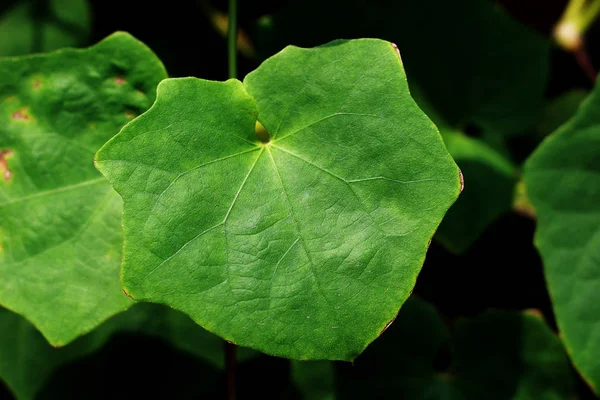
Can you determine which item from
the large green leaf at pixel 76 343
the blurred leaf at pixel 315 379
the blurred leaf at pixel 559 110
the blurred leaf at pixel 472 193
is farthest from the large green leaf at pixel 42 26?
the blurred leaf at pixel 559 110

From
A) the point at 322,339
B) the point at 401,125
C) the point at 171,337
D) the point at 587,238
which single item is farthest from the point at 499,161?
the point at 171,337

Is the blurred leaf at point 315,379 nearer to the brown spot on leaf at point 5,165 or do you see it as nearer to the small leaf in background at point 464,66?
the small leaf in background at point 464,66

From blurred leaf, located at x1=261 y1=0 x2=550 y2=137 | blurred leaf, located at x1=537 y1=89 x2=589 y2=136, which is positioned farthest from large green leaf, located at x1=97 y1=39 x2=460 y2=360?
blurred leaf, located at x1=537 y1=89 x2=589 y2=136

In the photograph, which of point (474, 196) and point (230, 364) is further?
point (474, 196)

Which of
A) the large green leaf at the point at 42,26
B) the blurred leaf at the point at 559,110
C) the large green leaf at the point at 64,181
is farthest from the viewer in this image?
the blurred leaf at the point at 559,110

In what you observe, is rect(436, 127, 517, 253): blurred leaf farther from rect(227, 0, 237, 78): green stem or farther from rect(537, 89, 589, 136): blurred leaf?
rect(227, 0, 237, 78): green stem

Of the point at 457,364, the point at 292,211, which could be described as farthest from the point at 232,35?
the point at 457,364

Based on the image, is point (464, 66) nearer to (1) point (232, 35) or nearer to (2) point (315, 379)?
(1) point (232, 35)
